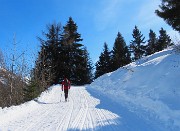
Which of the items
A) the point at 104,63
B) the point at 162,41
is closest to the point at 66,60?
the point at 104,63

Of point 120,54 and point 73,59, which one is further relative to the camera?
point 120,54

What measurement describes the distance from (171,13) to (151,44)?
164 ft

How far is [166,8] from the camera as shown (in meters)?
18.5

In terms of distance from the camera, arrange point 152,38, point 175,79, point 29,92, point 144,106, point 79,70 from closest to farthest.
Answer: point 144,106 < point 175,79 < point 29,92 < point 79,70 < point 152,38

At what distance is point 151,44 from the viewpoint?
66.9 m

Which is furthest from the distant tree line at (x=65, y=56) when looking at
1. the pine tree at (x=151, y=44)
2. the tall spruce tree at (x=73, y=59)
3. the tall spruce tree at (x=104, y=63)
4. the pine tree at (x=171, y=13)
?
the pine tree at (x=171, y=13)

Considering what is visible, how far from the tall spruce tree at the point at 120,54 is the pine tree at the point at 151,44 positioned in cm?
663

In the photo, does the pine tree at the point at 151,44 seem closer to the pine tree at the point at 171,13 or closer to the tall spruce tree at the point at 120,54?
the tall spruce tree at the point at 120,54

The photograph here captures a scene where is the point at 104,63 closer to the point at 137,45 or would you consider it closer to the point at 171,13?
the point at 137,45

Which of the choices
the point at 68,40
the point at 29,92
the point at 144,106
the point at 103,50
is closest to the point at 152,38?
the point at 103,50

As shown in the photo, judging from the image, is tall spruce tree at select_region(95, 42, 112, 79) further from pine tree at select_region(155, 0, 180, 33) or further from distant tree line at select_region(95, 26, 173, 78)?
pine tree at select_region(155, 0, 180, 33)

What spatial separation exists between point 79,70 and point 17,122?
37836mm

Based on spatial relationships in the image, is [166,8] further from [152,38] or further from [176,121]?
[152,38]

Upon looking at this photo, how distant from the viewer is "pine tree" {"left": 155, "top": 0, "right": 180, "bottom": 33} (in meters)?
Result: 17.7
